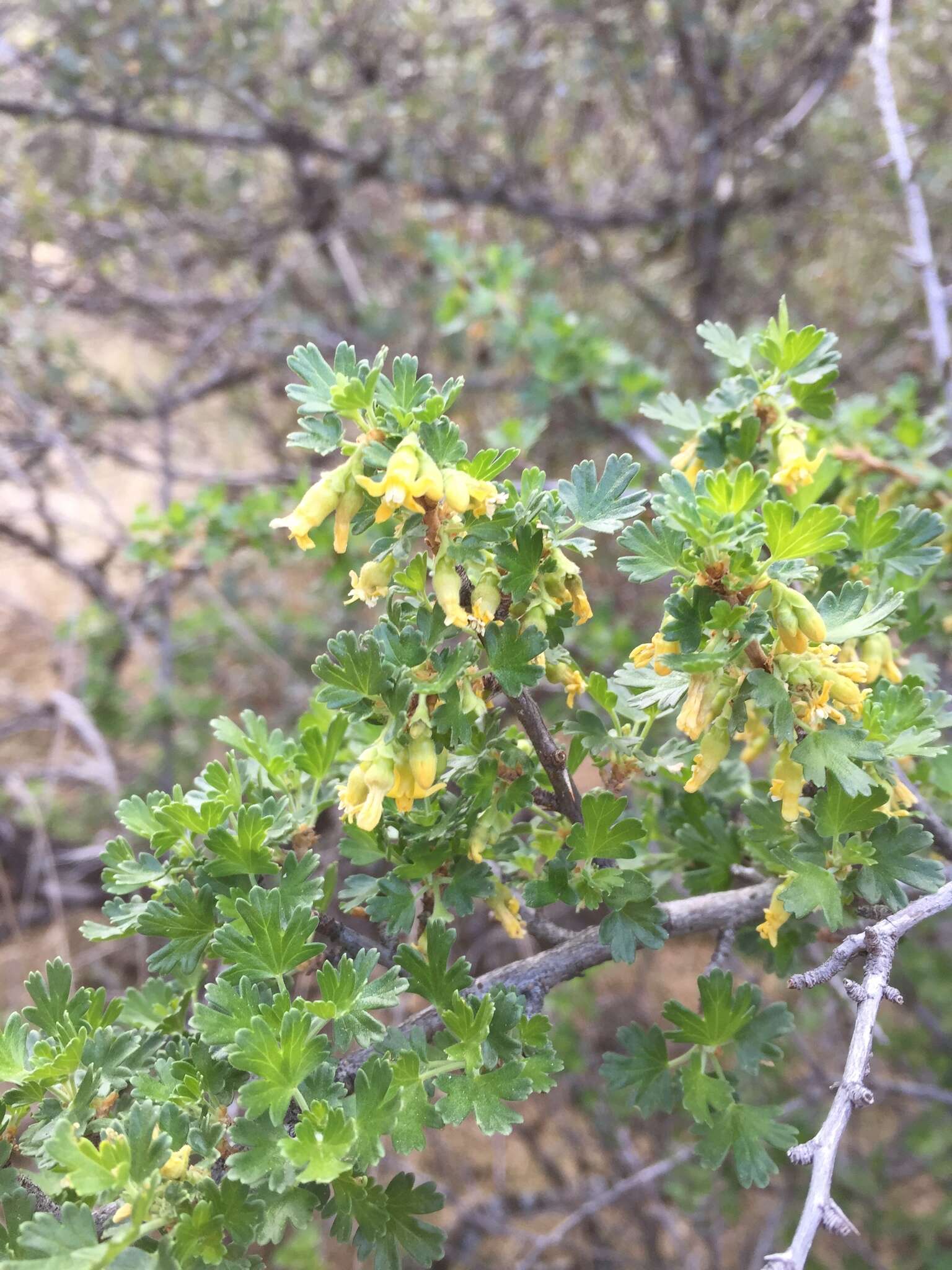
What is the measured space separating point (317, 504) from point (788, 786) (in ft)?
1.78

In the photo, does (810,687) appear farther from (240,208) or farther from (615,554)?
(240,208)

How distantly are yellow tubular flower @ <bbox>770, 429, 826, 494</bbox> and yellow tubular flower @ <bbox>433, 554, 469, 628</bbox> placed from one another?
1.41 ft

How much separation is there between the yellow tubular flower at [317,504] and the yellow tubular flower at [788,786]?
0.50 m

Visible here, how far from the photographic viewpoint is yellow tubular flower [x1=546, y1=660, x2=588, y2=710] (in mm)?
908

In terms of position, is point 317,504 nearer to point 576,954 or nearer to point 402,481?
point 402,481

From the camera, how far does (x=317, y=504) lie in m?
0.82

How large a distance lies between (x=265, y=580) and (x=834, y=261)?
328cm

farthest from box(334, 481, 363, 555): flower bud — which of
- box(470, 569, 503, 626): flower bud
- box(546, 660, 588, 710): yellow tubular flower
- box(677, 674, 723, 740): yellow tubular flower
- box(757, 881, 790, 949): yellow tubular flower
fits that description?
box(757, 881, 790, 949): yellow tubular flower

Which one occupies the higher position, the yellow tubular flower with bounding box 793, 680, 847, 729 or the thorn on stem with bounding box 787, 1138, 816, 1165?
the yellow tubular flower with bounding box 793, 680, 847, 729

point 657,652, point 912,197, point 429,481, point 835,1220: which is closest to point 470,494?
point 429,481

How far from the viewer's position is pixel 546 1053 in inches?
34.8

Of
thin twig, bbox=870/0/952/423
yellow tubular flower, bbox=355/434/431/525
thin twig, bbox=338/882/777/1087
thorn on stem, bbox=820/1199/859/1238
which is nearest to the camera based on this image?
thorn on stem, bbox=820/1199/859/1238

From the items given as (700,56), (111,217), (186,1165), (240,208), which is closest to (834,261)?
(700,56)

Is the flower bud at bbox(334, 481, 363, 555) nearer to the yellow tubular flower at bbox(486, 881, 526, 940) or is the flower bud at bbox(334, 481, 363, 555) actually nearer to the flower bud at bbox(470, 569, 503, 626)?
the flower bud at bbox(470, 569, 503, 626)
